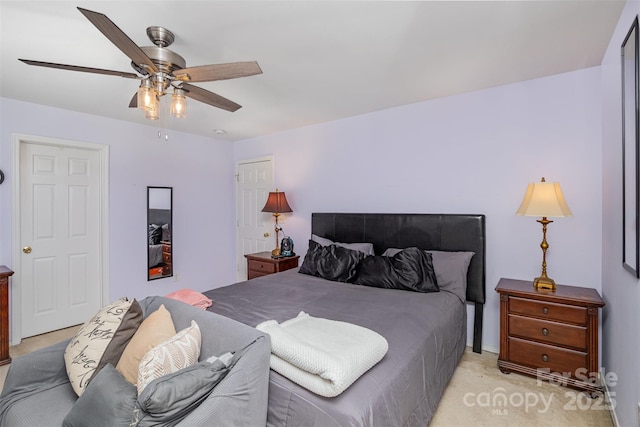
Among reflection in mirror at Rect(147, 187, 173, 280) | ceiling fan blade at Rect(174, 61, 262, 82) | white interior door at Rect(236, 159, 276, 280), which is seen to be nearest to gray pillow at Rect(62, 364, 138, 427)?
ceiling fan blade at Rect(174, 61, 262, 82)

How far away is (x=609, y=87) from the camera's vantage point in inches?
81.9

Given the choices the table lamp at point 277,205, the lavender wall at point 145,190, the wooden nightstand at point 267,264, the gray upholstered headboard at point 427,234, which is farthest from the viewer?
the table lamp at point 277,205

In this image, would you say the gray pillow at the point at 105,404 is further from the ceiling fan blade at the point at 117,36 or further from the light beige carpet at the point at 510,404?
the light beige carpet at the point at 510,404

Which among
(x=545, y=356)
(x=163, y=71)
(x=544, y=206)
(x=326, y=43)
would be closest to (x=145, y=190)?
(x=163, y=71)

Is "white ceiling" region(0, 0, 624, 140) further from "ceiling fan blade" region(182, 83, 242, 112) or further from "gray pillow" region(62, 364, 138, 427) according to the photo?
"gray pillow" region(62, 364, 138, 427)

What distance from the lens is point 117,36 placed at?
136 centimetres

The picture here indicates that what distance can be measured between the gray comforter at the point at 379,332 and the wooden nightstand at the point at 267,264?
0.60m

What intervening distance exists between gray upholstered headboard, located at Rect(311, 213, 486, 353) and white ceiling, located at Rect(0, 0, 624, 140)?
1.19 m

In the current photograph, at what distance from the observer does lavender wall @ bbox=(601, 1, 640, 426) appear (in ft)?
5.04

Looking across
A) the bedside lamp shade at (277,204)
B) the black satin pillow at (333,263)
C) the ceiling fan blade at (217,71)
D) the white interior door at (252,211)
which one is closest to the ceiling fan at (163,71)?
the ceiling fan blade at (217,71)

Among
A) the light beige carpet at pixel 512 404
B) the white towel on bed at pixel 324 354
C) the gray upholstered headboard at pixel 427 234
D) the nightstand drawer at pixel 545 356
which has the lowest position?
the light beige carpet at pixel 512 404

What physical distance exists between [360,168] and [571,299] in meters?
2.22

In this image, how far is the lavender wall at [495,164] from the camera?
2.39m

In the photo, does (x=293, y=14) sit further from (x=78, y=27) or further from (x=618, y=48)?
(x=618, y=48)
